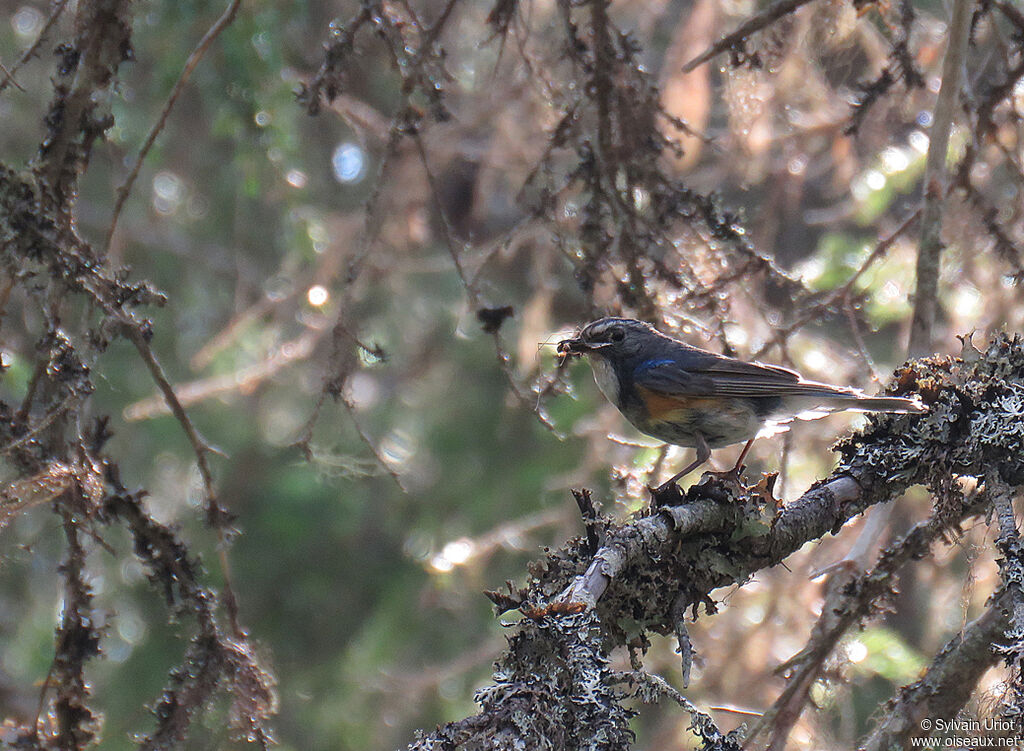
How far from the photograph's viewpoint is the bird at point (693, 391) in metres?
3.74

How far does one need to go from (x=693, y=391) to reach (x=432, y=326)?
18.6 feet

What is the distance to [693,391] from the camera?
3779mm

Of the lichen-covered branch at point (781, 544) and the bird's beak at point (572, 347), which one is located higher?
the bird's beak at point (572, 347)

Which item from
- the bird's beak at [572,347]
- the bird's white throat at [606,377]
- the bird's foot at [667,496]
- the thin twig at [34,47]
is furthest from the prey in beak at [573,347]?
the thin twig at [34,47]

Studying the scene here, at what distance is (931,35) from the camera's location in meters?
5.48

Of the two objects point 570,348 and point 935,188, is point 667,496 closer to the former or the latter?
point 570,348

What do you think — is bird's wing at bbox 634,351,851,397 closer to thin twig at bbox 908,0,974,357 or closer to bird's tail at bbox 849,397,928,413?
thin twig at bbox 908,0,974,357

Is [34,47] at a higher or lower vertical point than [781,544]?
higher

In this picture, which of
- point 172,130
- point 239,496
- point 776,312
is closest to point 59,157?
point 776,312

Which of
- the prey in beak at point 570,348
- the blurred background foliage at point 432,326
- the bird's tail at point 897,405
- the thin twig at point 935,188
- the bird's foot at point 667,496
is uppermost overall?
the blurred background foliage at point 432,326

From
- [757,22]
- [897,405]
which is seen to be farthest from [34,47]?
[897,405]

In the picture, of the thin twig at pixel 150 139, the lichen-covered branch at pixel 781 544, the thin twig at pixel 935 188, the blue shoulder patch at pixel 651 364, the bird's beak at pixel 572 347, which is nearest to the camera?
the lichen-covered branch at pixel 781 544

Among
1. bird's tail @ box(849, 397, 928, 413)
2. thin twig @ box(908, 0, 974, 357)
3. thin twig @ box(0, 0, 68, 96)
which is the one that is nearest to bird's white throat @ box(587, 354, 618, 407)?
thin twig @ box(908, 0, 974, 357)

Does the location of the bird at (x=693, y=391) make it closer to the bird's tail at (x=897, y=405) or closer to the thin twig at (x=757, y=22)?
the bird's tail at (x=897, y=405)
